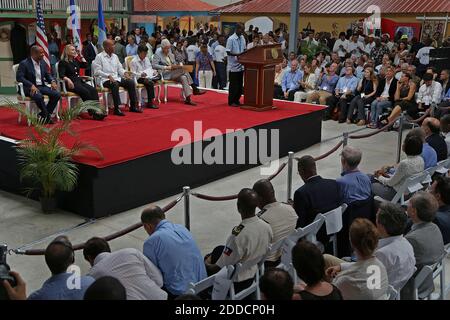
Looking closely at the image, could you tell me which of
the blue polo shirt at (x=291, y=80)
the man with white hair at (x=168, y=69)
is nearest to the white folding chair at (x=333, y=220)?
the man with white hair at (x=168, y=69)

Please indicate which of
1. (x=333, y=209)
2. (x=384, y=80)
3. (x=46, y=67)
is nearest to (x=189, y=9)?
(x=384, y=80)

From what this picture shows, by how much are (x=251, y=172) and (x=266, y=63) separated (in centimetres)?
215

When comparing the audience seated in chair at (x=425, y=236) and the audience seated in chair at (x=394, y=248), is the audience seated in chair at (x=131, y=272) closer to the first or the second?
the audience seated in chair at (x=394, y=248)

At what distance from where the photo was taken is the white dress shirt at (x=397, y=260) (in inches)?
139

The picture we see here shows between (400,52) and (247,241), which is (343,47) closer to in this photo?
(400,52)

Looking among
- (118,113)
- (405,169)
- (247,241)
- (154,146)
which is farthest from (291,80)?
(247,241)

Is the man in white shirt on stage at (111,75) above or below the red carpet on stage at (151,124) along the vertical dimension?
above

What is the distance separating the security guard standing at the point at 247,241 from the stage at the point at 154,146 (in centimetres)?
264

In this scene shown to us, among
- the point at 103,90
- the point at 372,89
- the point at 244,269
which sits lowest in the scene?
the point at 244,269

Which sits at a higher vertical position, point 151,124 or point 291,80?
point 291,80

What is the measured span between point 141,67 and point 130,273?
703 centimetres

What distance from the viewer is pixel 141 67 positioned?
9.89 m

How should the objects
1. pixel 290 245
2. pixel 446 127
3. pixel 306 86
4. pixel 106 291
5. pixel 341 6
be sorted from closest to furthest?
pixel 106 291 → pixel 290 245 → pixel 446 127 → pixel 306 86 → pixel 341 6

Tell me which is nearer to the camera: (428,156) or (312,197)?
(312,197)
